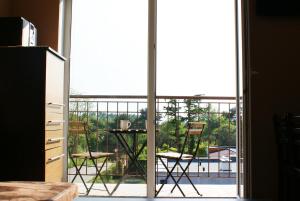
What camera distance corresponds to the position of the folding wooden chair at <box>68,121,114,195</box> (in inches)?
Answer: 153

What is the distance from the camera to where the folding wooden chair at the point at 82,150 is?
3893 mm

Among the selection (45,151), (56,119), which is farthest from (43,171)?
(56,119)

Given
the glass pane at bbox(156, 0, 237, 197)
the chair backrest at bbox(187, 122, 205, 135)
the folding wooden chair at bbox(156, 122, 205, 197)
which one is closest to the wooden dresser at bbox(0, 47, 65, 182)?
the glass pane at bbox(156, 0, 237, 197)

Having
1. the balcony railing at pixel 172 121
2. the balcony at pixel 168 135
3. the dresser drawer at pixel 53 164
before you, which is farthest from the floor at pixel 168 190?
the dresser drawer at pixel 53 164

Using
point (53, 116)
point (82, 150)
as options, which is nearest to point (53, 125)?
point (53, 116)

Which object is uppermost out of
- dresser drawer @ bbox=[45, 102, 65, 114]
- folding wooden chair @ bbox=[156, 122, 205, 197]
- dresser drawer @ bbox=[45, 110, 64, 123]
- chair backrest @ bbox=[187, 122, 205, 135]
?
dresser drawer @ bbox=[45, 102, 65, 114]

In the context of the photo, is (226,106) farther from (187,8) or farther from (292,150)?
(292,150)

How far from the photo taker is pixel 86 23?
380 cm

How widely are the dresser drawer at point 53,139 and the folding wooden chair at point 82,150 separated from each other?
3.31 feet

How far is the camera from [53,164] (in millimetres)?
2699

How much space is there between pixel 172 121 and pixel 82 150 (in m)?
1.28

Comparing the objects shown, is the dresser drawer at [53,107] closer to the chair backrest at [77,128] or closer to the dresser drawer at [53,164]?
the dresser drawer at [53,164]

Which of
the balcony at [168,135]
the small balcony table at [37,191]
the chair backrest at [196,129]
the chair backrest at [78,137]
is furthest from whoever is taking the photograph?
the chair backrest at [196,129]

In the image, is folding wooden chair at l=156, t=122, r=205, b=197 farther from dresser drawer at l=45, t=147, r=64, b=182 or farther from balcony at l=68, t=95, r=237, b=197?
dresser drawer at l=45, t=147, r=64, b=182
